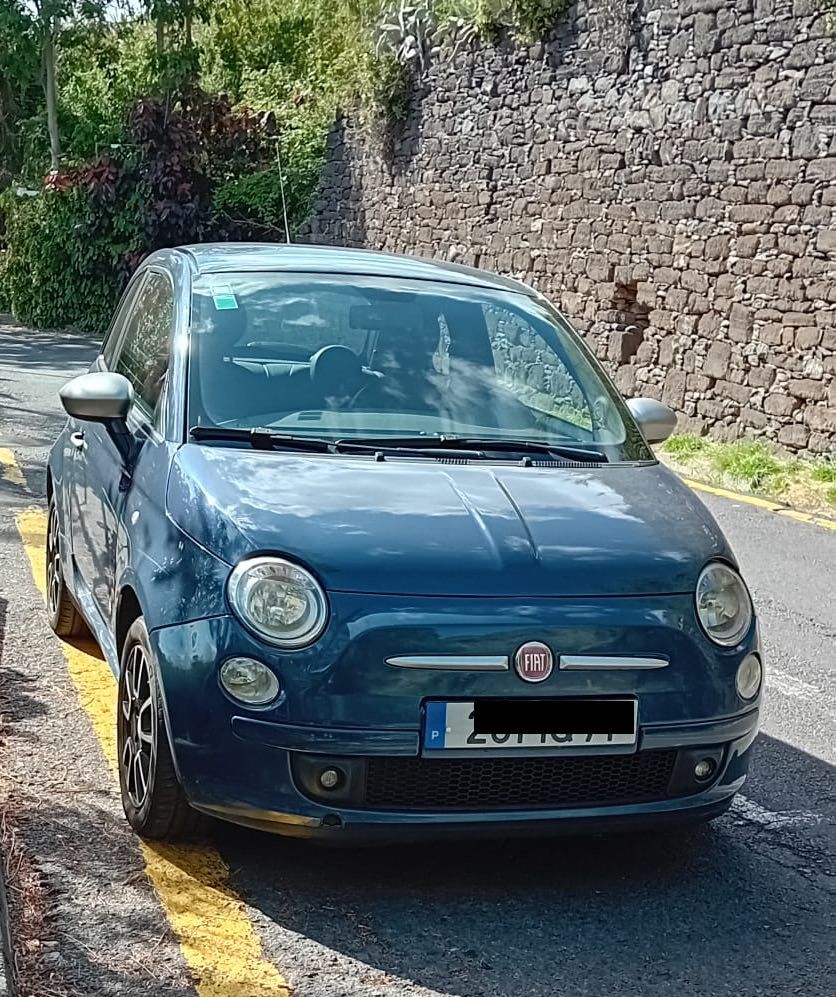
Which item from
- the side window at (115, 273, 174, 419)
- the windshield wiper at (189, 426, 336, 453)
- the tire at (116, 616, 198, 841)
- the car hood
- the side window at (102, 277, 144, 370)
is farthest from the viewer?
the side window at (102, 277, 144, 370)

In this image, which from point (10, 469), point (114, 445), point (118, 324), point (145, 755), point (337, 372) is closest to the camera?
point (145, 755)

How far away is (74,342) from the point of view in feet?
73.2

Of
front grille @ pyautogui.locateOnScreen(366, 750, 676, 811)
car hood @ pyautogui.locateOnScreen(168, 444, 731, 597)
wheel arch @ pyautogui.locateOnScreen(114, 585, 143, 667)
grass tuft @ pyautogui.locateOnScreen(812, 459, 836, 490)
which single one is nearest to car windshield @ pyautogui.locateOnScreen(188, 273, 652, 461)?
car hood @ pyautogui.locateOnScreen(168, 444, 731, 597)

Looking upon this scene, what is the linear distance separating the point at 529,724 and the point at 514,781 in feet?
0.55

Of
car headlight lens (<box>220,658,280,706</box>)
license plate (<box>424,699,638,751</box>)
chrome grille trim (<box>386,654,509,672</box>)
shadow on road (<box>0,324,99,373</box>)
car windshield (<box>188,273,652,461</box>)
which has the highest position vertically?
car windshield (<box>188,273,652,461</box>)

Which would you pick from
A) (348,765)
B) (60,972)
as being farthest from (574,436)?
(60,972)

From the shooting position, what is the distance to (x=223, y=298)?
4.80m

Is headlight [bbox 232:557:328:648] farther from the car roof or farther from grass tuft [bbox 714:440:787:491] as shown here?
grass tuft [bbox 714:440:787:491]

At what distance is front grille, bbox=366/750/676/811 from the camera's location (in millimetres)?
3537

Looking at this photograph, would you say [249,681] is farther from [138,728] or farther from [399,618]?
[138,728]

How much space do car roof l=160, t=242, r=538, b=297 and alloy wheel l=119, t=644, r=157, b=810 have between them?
5.15 feet

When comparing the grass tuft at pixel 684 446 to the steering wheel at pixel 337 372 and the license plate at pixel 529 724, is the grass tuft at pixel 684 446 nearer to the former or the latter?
the steering wheel at pixel 337 372

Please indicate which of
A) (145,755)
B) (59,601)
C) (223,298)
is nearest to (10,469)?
(59,601)

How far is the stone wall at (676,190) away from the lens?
1191 cm
